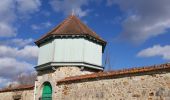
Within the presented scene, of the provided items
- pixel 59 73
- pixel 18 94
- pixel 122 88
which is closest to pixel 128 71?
pixel 122 88

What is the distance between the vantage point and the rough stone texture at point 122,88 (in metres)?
13.1

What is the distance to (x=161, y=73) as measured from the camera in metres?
13.2

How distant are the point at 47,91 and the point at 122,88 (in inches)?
256

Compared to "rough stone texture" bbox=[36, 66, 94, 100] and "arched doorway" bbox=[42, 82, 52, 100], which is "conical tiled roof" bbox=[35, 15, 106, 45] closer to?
"rough stone texture" bbox=[36, 66, 94, 100]

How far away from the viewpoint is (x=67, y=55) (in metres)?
19.5

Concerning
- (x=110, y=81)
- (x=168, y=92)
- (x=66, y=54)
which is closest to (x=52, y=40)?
(x=66, y=54)

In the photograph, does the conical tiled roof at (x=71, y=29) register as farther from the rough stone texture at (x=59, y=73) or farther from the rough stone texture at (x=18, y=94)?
the rough stone texture at (x=18, y=94)

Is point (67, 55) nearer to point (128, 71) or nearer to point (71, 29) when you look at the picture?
point (71, 29)

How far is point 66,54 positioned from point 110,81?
5.06 meters

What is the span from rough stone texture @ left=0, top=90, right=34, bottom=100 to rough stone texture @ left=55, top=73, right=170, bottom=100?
4051 mm

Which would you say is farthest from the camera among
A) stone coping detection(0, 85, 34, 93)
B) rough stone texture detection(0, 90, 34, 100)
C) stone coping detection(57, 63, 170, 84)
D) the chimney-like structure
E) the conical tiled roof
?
stone coping detection(0, 85, 34, 93)

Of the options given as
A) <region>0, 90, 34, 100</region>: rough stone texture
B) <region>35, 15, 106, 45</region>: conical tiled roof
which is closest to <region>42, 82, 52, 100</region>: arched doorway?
<region>0, 90, 34, 100</region>: rough stone texture

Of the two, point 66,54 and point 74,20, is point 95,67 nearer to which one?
point 66,54

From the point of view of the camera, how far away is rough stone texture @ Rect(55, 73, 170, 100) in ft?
43.1
